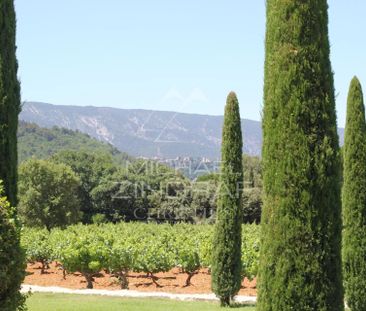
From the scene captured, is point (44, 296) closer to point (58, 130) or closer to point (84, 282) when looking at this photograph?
point (84, 282)

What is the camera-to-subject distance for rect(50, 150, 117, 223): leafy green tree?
59812mm

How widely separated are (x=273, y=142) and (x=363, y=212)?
23.1ft

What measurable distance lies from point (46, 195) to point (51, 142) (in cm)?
9172

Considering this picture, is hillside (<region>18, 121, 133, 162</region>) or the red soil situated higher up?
hillside (<region>18, 121, 133, 162</region>)

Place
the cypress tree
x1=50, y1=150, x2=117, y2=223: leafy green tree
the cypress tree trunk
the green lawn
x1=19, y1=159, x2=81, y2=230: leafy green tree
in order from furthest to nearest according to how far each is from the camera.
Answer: x1=50, y1=150, x2=117, y2=223: leafy green tree < x1=19, y1=159, x2=81, y2=230: leafy green tree < the cypress tree < the green lawn < the cypress tree trunk

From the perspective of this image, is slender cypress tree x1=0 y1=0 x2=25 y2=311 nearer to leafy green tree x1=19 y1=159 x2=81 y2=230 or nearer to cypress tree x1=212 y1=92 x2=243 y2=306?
cypress tree x1=212 y1=92 x2=243 y2=306

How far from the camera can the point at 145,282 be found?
75.9ft

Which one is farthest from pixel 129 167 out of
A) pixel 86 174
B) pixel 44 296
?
pixel 44 296

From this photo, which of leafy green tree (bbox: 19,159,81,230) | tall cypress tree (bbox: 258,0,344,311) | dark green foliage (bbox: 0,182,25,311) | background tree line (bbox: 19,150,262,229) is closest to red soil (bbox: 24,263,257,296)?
tall cypress tree (bbox: 258,0,344,311)

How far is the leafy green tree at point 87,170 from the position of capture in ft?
196

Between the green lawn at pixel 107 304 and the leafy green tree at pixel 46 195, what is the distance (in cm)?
3095

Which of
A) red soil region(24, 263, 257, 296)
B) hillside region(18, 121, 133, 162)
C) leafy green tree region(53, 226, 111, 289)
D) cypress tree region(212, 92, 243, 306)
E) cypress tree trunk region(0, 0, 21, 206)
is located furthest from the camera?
hillside region(18, 121, 133, 162)

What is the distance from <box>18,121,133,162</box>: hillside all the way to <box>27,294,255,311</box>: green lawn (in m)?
109

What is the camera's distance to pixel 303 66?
21.8ft
